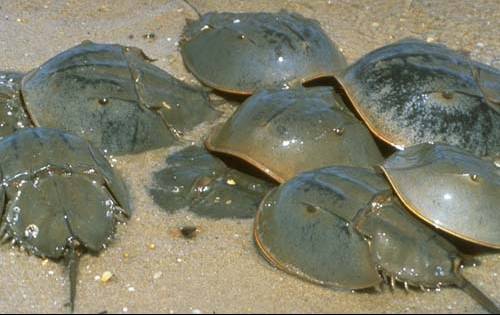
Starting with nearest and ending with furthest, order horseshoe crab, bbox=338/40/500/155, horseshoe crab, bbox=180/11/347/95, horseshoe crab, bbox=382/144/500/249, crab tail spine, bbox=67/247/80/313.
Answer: crab tail spine, bbox=67/247/80/313 < horseshoe crab, bbox=382/144/500/249 < horseshoe crab, bbox=338/40/500/155 < horseshoe crab, bbox=180/11/347/95

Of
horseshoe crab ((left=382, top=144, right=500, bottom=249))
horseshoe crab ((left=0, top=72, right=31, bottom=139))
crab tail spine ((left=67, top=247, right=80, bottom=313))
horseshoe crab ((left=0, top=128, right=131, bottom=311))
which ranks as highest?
horseshoe crab ((left=382, top=144, right=500, bottom=249))

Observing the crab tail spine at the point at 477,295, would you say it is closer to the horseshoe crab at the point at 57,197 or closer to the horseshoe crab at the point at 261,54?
the horseshoe crab at the point at 57,197

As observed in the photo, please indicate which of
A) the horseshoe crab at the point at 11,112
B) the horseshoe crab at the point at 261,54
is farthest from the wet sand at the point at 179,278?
the horseshoe crab at the point at 11,112

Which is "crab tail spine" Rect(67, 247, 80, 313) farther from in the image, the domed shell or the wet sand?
the domed shell

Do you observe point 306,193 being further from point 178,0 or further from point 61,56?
point 178,0

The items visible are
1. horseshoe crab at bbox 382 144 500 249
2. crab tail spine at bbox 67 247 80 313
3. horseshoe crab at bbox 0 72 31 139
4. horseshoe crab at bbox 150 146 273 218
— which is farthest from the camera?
horseshoe crab at bbox 0 72 31 139

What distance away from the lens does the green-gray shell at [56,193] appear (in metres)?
3.53

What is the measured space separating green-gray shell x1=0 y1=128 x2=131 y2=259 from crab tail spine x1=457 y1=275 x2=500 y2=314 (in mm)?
1424

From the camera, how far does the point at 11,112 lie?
Result: 4.35 meters

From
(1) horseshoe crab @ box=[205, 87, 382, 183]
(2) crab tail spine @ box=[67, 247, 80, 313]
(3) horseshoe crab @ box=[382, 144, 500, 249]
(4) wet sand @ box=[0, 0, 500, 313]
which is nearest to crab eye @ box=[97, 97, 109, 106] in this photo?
(4) wet sand @ box=[0, 0, 500, 313]

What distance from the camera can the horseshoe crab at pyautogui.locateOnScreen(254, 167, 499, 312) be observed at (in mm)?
3385

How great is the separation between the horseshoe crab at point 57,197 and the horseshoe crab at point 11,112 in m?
0.36

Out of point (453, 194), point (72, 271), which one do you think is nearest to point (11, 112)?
point (72, 271)

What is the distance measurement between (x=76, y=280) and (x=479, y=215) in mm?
1596
